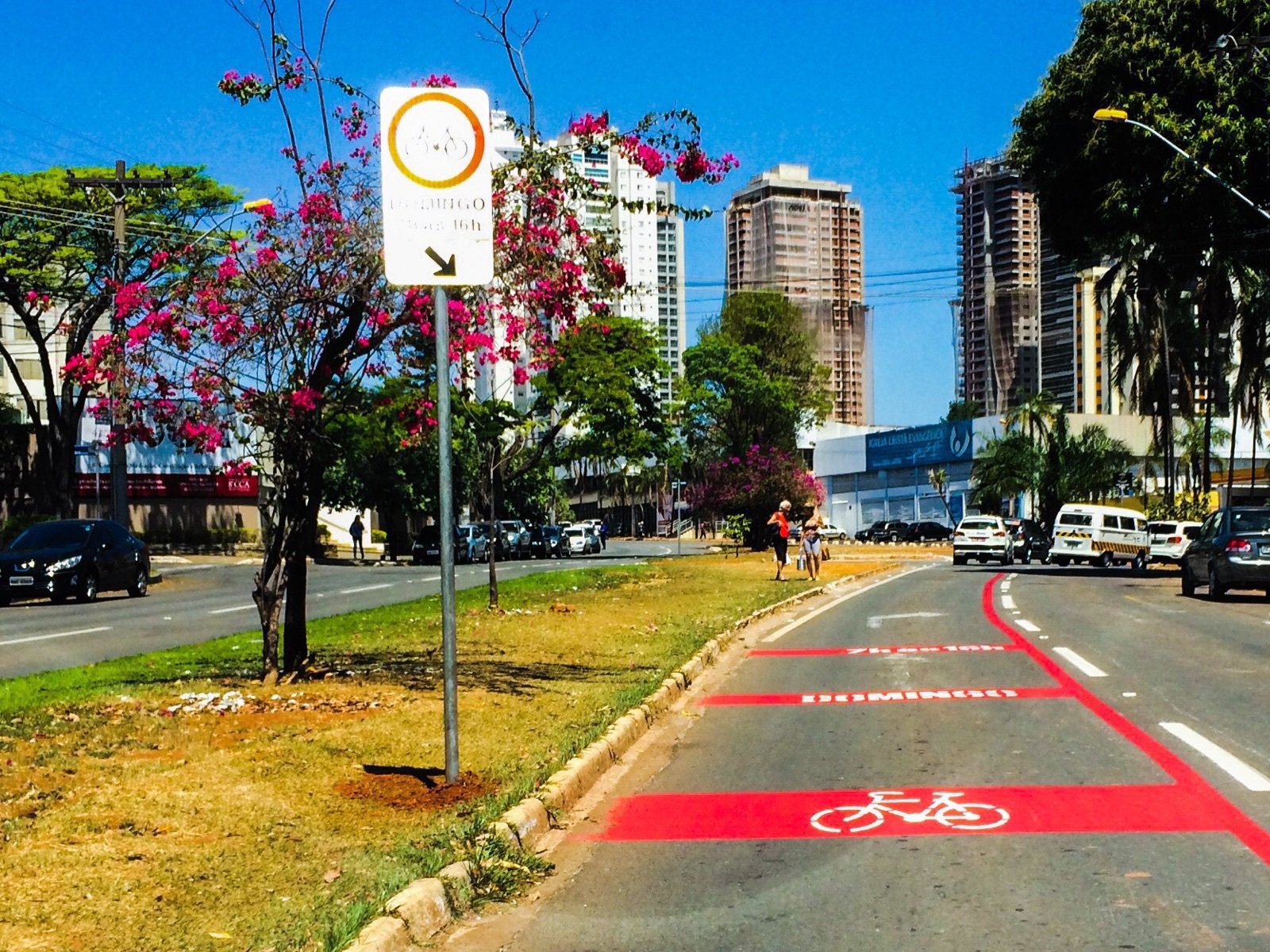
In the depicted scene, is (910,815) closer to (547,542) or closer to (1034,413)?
(547,542)

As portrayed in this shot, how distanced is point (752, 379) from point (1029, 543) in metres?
19.5

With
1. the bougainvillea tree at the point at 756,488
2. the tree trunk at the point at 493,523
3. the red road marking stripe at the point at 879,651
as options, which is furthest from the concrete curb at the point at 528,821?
the bougainvillea tree at the point at 756,488

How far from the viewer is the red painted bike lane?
7.30 m

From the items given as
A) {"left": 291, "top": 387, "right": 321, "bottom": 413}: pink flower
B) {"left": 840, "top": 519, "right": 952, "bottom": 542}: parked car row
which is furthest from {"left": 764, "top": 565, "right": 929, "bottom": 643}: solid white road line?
{"left": 840, "top": 519, "right": 952, "bottom": 542}: parked car row

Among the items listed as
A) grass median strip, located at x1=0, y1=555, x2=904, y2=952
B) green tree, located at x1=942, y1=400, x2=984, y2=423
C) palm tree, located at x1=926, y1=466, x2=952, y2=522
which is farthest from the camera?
green tree, located at x1=942, y1=400, x2=984, y2=423

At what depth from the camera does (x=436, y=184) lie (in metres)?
8.09

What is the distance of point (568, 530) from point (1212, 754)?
6068cm

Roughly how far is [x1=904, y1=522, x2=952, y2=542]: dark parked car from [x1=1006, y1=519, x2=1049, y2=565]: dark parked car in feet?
96.4

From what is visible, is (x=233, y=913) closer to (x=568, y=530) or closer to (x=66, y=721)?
(x=66, y=721)

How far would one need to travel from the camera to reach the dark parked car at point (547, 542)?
6312 cm

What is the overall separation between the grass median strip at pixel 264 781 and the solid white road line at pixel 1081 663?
4.09 metres

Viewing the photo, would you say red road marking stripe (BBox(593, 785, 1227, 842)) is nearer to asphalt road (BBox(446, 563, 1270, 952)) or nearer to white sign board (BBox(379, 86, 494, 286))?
asphalt road (BBox(446, 563, 1270, 952))

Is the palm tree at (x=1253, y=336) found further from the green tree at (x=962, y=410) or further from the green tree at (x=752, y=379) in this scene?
the green tree at (x=962, y=410)

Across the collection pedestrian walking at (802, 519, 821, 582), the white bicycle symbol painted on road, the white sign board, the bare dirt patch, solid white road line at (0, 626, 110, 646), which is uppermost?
the white sign board
